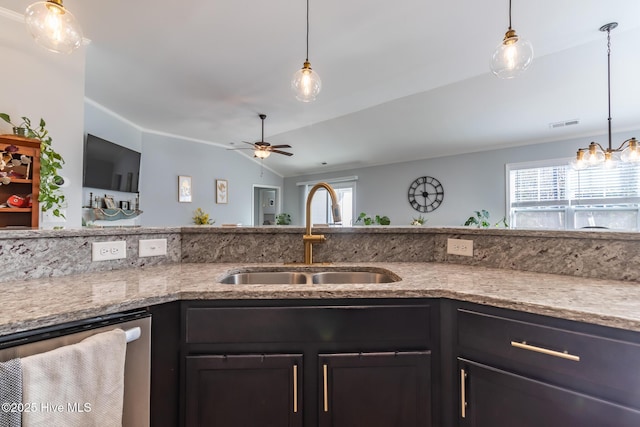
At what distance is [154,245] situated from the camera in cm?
146

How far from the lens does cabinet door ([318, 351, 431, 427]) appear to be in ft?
3.25

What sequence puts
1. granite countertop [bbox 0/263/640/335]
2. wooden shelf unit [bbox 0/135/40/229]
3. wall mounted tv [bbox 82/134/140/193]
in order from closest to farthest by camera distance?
granite countertop [bbox 0/263/640/335] → wooden shelf unit [bbox 0/135/40/229] → wall mounted tv [bbox 82/134/140/193]

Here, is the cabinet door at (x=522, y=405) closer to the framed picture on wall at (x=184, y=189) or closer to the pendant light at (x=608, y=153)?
the pendant light at (x=608, y=153)

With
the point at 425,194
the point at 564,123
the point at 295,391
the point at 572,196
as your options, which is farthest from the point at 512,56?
the point at 425,194

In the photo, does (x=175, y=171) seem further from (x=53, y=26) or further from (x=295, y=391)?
(x=295, y=391)

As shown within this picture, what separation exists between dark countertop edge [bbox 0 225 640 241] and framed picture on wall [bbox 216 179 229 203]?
5.24m

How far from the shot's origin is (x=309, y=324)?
39.3 inches

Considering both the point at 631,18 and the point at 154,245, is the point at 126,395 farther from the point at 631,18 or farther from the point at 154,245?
the point at 631,18

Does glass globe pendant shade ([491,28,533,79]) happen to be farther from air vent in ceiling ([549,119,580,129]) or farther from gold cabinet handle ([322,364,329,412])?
air vent in ceiling ([549,119,580,129])

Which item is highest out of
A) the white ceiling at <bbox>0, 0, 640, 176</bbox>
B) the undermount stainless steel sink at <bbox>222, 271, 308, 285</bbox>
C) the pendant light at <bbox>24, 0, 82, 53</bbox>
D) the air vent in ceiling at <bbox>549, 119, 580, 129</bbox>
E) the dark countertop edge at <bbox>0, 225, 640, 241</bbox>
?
the white ceiling at <bbox>0, 0, 640, 176</bbox>

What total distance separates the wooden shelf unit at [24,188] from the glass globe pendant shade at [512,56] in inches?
121

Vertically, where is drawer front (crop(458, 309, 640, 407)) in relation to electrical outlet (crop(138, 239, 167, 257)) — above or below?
below

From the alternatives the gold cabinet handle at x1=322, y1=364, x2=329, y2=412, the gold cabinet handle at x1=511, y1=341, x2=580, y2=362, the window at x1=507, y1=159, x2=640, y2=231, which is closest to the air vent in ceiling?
the window at x1=507, y1=159, x2=640, y2=231

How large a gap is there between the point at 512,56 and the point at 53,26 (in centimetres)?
219
